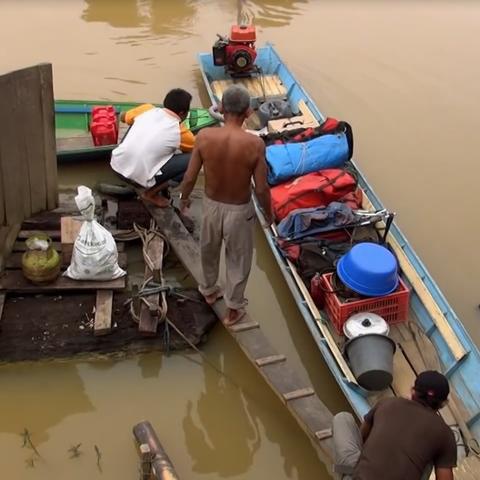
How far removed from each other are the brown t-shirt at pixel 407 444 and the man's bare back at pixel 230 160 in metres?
2.02

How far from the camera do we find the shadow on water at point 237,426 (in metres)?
5.15

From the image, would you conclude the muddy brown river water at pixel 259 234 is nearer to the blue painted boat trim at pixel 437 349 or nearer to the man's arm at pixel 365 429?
the blue painted boat trim at pixel 437 349

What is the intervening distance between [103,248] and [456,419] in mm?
3274

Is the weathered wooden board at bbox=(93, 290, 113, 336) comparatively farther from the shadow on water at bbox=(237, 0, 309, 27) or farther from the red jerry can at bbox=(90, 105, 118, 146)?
the shadow on water at bbox=(237, 0, 309, 27)

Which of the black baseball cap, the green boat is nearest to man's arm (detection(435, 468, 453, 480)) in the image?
the black baseball cap

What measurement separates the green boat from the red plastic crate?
3.36 metres

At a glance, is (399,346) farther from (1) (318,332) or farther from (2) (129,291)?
(2) (129,291)

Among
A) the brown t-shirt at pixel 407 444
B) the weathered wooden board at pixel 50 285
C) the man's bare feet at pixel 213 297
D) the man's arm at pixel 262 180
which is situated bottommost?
the weathered wooden board at pixel 50 285

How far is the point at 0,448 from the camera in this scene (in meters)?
5.08

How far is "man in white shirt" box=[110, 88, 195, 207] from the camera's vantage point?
625cm

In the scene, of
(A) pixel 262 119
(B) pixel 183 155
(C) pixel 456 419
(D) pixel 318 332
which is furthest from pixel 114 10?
(C) pixel 456 419

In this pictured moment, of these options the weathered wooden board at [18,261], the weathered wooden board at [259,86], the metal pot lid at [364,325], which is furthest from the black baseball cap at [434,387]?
the weathered wooden board at [259,86]

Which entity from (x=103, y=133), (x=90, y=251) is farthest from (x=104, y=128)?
(x=90, y=251)

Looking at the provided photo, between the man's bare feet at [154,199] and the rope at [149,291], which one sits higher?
the man's bare feet at [154,199]
